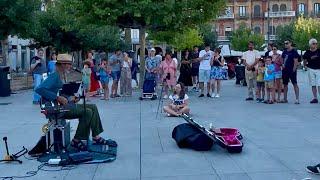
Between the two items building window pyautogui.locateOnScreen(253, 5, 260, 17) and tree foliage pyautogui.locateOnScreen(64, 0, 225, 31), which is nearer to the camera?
tree foliage pyautogui.locateOnScreen(64, 0, 225, 31)

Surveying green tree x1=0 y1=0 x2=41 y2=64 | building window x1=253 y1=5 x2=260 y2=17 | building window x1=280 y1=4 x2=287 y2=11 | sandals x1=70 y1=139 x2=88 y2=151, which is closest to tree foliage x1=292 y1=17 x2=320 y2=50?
building window x1=280 y1=4 x2=287 y2=11

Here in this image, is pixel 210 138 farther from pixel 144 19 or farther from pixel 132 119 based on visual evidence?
pixel 144 19

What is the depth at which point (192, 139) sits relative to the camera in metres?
9.25

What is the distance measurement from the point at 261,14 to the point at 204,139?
3125 inches

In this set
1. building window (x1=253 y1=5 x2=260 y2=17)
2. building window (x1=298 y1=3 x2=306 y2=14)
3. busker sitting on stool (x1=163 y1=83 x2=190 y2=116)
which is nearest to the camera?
busker sitting on stool (x1=163 y1=83 x2=190 y2=116)

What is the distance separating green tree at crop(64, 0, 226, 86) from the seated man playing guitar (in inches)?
443

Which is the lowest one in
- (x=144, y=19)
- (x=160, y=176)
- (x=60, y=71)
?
(x=160, y=176)

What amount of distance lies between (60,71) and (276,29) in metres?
77.4

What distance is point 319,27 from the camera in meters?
68.9

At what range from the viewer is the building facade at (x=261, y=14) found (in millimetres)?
84688

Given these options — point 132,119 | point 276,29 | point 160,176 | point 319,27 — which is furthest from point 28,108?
point 276,29

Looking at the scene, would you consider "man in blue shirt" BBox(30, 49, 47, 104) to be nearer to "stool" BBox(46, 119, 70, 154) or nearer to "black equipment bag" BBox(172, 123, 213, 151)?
"stool" BBox(46, 119, 70, 154)

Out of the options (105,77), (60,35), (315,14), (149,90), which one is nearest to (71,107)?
(149,90)

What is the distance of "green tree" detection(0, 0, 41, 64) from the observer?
25.6m
